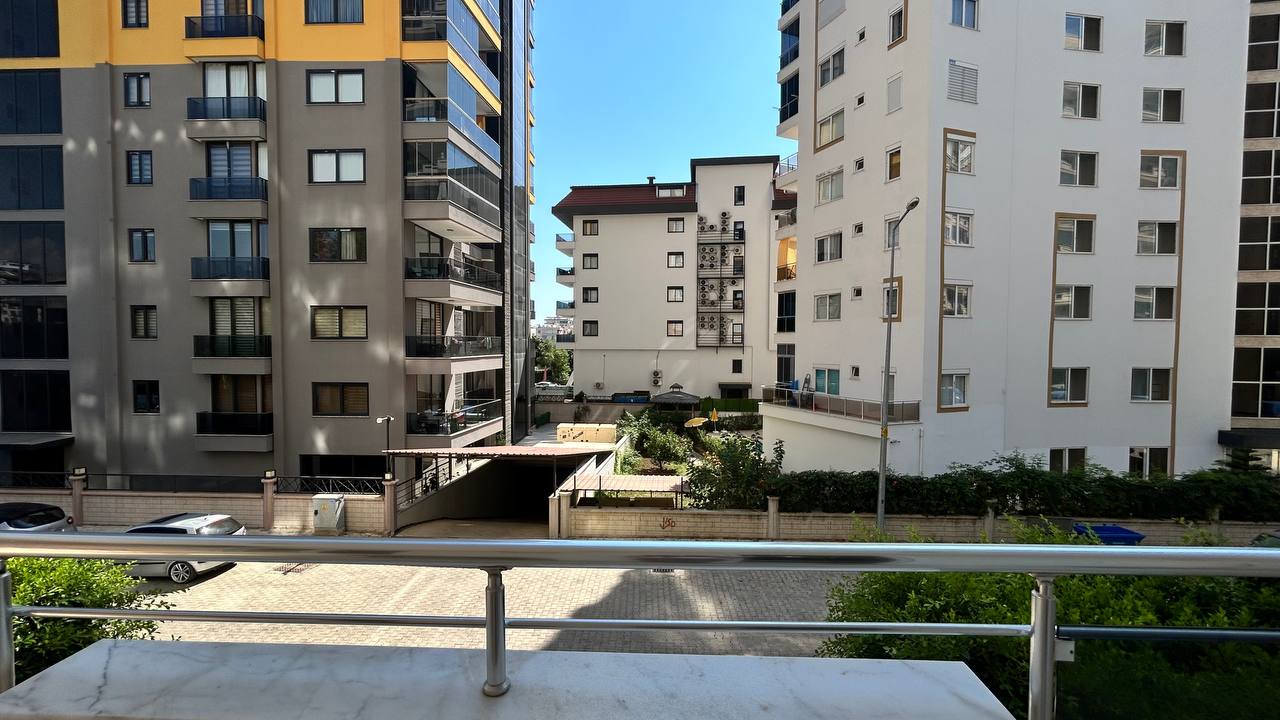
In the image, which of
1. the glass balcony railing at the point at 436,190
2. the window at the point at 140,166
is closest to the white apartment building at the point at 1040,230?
the glass balcony railing at the point at 436,190

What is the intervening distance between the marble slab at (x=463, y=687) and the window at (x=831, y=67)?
80.4 feet

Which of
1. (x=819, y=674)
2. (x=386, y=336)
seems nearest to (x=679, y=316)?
(x=386, y=336)

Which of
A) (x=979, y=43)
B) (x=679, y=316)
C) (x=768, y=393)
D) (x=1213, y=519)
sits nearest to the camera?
(x=1213, y=519)

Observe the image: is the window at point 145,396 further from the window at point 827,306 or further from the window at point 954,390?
the window at point 954,390

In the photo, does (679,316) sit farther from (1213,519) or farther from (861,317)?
(1213,519)

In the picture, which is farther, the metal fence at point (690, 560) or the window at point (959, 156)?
the window at point (959, 156)

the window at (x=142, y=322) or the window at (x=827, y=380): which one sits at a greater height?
the window at (x=142, y=322)

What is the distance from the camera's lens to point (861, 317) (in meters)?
21.3

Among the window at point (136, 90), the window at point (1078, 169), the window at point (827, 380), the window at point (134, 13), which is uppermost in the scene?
the window at point (134, 13)

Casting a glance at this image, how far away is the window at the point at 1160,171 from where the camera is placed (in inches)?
799

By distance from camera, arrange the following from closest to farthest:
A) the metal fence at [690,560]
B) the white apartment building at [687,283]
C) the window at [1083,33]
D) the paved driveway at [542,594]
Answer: the metal fence at [690,560]
the paved driveway at [542,594]
the window at [1083,33]
the white apartment building at [687,283]

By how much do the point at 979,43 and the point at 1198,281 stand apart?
37.6ft

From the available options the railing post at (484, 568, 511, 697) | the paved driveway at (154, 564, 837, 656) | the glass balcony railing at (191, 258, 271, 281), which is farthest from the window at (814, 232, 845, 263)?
the railing post at (484, 568, 511, 697)

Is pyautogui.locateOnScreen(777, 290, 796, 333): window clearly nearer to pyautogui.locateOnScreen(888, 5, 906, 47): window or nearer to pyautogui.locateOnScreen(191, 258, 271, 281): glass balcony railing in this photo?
pyautogui.locateOnScreen(888, 5, 906, 47): window
